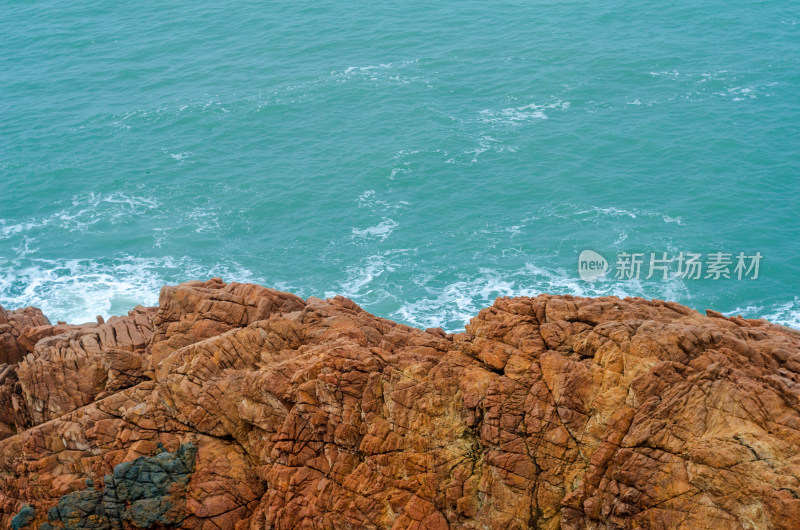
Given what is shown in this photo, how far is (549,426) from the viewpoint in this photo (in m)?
40.6

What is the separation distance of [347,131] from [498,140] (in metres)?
28.9

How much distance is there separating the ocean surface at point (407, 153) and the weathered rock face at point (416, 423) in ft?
183

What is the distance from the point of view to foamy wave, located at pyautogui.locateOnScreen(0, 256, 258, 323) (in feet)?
371

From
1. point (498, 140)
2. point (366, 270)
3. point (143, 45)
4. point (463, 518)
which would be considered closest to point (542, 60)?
point (498, 140)

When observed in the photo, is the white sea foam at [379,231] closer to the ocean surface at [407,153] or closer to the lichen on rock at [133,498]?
the ocean surface at [407,153]

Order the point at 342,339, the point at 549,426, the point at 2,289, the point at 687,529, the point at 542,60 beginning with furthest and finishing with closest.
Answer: the point at 542,60 → the point at 2,289 → the point at 342,339 → the point at 549,426 → the point at 687,529

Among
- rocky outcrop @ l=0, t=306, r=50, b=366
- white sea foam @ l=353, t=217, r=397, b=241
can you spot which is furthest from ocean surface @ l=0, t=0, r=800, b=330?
rocky outcrop @ l=0, t=306, r=50, b=366

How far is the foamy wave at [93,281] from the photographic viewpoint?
371 feet

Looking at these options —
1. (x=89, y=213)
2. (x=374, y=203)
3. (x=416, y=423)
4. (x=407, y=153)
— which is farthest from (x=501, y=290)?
(x=89, y=213)

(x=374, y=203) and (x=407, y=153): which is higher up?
(x=407, y=153)

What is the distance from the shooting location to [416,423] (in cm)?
4384

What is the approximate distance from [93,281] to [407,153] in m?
57.3

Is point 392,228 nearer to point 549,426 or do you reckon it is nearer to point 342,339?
point 342,339

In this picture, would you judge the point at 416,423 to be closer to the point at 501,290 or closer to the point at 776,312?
the point at 501,290
